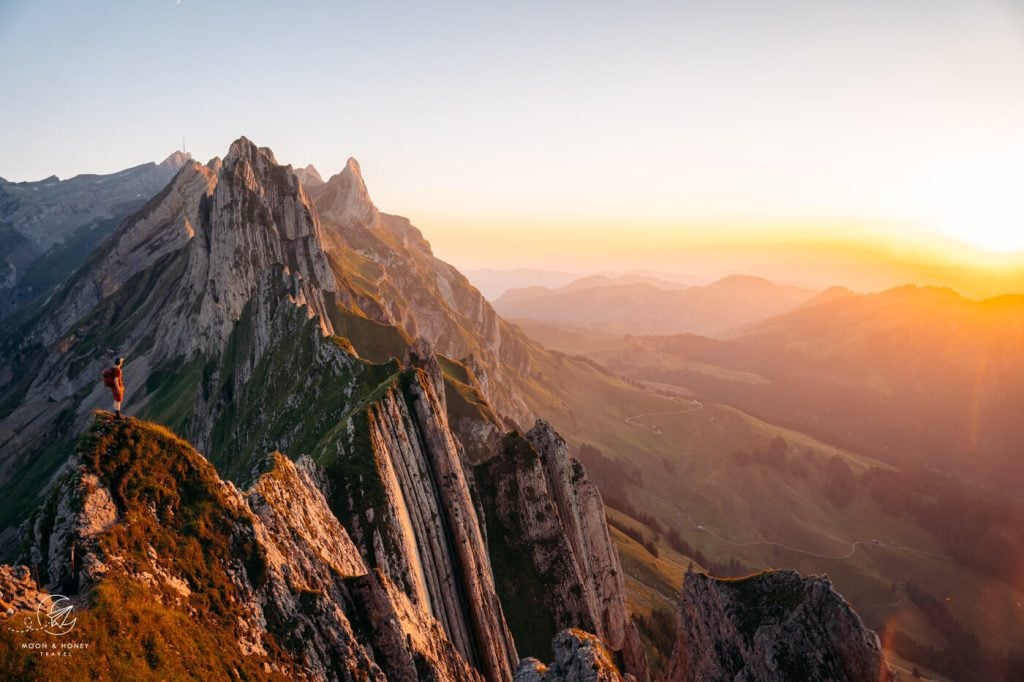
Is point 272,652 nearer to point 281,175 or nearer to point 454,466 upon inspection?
point 454,466

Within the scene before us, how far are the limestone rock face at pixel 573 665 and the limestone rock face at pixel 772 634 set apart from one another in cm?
1558

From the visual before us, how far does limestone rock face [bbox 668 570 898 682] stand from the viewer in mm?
41875

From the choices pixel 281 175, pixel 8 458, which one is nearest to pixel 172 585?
pixel 281 175

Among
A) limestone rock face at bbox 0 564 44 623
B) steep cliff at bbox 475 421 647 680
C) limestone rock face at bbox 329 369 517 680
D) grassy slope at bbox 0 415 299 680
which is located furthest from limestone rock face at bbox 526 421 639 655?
limestone rock face at bbox 0 564 44 623

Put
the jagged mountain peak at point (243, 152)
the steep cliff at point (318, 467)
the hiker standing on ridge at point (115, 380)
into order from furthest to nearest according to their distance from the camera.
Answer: the jagged mountain peak at point (243, 152) → the steep cliff at point (318, 467) → the hiker standing on ridge at point (115, 380)

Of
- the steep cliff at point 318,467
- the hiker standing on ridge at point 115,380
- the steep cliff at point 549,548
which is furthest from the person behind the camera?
the steep cliff at point 549,548

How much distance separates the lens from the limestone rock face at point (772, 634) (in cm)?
4188

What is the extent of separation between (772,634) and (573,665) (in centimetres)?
1978

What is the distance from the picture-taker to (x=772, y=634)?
43.9 metres

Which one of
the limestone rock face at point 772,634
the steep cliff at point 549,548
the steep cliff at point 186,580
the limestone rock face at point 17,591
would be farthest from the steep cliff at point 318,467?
the limestone rock face at point 772,634

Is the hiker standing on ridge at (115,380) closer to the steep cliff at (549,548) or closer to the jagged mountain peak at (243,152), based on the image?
the steep cliff at (549,548)

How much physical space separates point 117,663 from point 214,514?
760 centimetres

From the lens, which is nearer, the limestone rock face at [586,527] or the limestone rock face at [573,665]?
the limestone rock face at [573,665]

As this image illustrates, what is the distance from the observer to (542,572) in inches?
2603
